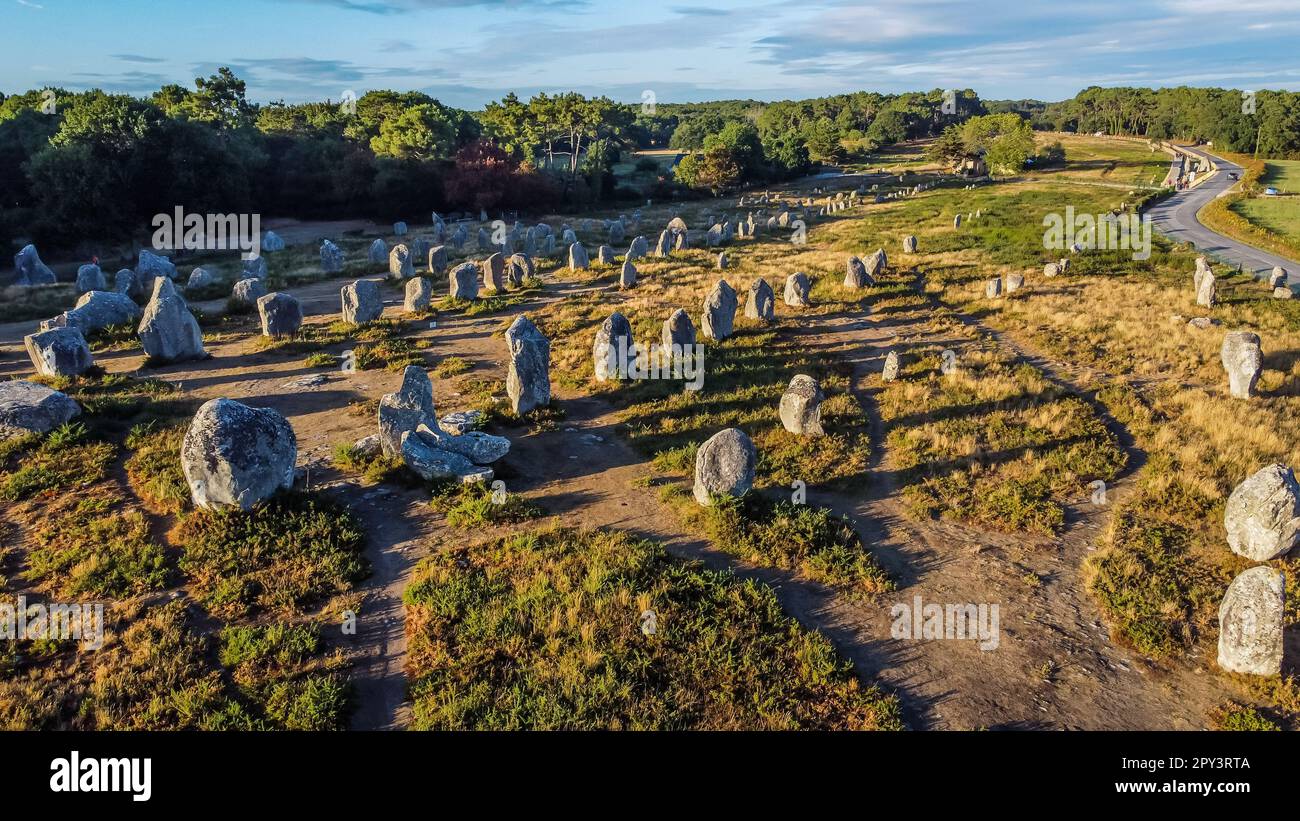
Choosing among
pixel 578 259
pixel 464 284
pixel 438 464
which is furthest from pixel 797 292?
pixel 438 464

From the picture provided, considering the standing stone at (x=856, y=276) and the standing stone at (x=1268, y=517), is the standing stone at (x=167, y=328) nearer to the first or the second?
the standing stone at (x=856, y=276)

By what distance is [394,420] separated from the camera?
16.0m

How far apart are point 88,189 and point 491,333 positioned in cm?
3669

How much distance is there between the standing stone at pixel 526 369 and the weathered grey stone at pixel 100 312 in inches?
743

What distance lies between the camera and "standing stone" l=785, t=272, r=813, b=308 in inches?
1225

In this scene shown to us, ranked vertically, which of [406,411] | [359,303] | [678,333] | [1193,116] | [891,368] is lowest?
[406,411]

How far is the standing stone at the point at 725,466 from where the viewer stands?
46.6 ft

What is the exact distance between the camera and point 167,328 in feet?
76.1

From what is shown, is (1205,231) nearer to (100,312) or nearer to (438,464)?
(438,464)

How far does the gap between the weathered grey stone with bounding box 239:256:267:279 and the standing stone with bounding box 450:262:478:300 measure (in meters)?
13.2

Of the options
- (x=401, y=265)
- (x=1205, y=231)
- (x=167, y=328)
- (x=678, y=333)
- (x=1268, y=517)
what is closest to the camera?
(x=1268, y=517)

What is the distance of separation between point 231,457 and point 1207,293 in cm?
3784

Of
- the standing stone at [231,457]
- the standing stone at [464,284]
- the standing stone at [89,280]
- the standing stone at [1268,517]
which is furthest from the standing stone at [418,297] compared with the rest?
the standing stone at [1268,517]

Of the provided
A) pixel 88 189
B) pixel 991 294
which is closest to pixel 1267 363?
pixel 991 294
